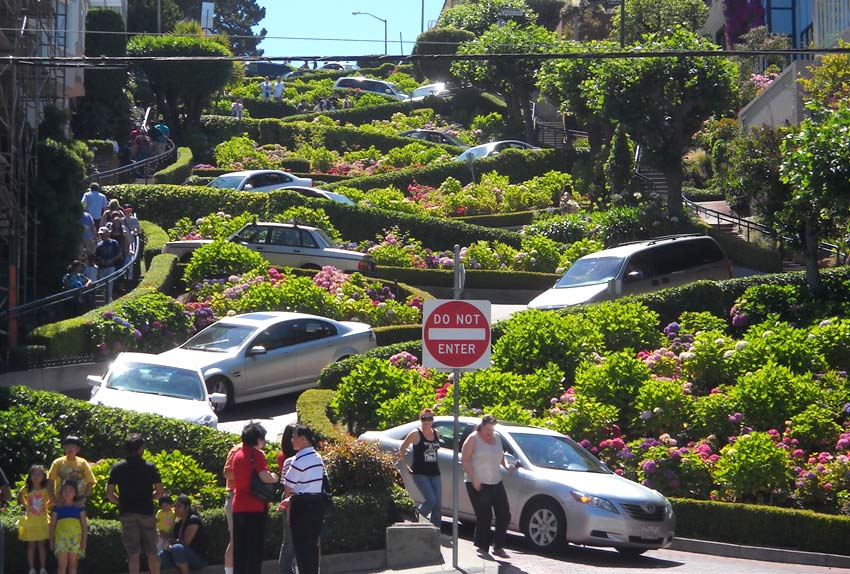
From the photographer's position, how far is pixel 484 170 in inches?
1966

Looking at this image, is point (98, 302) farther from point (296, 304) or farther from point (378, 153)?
point (378, 153)

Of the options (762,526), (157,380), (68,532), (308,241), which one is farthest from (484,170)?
(68,532)

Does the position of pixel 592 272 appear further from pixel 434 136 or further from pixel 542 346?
pixel 434 136

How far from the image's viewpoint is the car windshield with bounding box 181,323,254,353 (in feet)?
71.6

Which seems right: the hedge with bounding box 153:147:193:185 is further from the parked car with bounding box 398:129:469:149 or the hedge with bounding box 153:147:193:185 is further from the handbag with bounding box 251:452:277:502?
the handbag with bounding box 251:452:277:502

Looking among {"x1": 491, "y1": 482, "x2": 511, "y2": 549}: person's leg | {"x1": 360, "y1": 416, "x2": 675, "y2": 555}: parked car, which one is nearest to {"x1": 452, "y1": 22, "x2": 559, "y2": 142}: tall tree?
{"x1": 360, "y1": 416, "x2": 675, "y2": 555}: parked car

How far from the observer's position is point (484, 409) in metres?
19.1

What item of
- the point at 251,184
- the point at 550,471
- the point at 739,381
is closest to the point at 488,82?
the point at 251,184

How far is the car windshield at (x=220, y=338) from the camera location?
21.8m

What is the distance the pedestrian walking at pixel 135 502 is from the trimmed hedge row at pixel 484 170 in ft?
110

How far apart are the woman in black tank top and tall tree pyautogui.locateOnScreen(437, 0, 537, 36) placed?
7145cm

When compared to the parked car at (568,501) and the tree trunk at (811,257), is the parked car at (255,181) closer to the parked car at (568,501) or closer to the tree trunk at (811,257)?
the tree trunk at (811,257)

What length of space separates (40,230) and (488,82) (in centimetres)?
4036

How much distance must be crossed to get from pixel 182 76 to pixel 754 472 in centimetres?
4346
